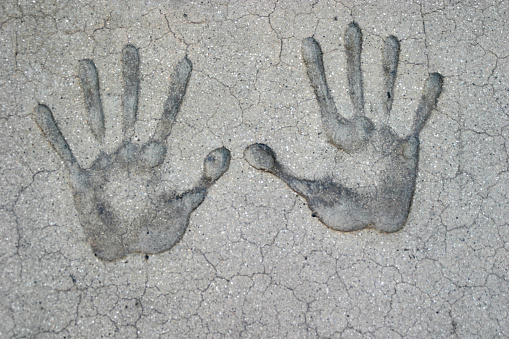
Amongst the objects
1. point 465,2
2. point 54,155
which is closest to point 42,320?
point 54,155

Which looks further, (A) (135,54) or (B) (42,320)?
(A) (135,54)

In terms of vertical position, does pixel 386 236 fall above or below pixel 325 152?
below

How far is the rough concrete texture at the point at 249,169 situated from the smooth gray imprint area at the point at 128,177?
0.8 inches

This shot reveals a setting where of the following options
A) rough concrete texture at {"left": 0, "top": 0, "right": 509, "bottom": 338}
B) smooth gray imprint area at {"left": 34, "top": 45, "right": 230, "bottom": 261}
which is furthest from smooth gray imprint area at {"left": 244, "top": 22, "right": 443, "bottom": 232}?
smooth gray imprint area at {"left": 34, "top": 45, "right": 230, "bottom": 261}

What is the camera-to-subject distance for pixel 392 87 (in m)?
1.94

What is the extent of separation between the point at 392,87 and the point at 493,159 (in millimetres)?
683

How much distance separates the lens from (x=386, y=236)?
1.87 m

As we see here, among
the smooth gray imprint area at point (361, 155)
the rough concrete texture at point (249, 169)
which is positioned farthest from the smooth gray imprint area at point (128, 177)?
the smooth gray imprint area at point (361, 155)

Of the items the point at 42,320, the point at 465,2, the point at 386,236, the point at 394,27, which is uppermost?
the point at 465,2

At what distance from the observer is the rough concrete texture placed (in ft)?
5.96

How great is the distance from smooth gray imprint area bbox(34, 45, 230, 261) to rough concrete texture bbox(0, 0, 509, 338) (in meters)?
0.02

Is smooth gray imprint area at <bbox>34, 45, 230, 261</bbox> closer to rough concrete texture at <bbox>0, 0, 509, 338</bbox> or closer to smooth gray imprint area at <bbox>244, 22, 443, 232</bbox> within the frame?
rough concrete texture at <bbox>0, 0, 509, 338</bbox>

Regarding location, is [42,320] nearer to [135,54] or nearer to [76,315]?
[76,315]

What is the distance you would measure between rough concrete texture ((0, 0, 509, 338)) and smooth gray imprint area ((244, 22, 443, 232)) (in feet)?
0.11
